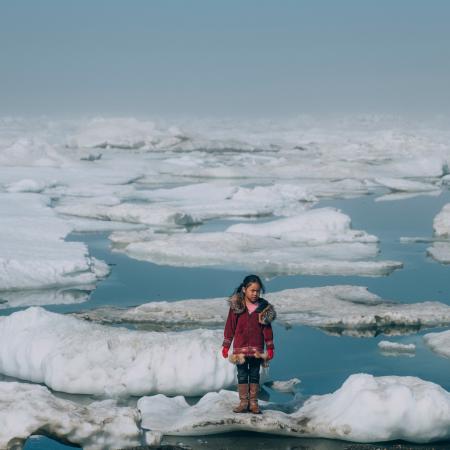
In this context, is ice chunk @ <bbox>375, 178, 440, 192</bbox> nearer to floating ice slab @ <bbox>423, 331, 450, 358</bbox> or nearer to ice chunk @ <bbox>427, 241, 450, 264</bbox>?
ice chunk @ <bbox>427, 241, 450, 264</bbox>

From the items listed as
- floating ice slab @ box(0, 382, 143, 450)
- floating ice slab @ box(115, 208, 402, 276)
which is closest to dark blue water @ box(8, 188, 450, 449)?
floating ice slab @ box(115, 208, 402, 276)

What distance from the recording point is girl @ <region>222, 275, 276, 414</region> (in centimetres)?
480

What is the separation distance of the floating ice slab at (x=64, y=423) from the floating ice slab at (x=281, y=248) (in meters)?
5.42

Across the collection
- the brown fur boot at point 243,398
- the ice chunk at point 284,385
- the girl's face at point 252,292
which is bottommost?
the ice chunk at point 284,385

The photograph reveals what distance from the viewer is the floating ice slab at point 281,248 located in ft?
32.2

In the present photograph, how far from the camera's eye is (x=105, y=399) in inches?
217

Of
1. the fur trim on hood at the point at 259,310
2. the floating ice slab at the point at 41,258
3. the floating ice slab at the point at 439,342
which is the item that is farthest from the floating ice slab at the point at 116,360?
the floating ice slab at the point at 41,258

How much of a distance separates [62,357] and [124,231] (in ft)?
21.8

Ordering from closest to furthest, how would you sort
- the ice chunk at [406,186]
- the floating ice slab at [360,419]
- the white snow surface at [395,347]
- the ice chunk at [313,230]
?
the floating ice slab at [360,419]
the white snow surface at [395,347]
the ice chunk at [313,230]
the ice chunk at [406,186]

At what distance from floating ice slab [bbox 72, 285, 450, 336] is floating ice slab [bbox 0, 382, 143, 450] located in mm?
2830

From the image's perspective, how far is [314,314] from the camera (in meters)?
7.60

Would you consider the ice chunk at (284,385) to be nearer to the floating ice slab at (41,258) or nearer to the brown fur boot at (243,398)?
the brown fur boot at (243,398)

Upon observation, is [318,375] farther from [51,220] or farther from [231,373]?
[51,220]

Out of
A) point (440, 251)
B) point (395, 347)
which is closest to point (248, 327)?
point (395, 347)
